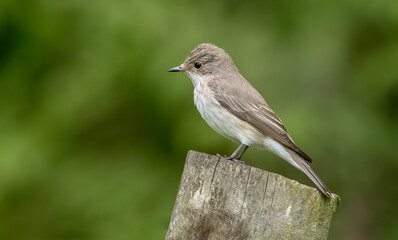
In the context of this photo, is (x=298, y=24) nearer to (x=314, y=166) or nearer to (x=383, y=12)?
(x=383, y=12)

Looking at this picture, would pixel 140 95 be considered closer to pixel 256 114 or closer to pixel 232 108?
pixel 232 108

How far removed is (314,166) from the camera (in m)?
7.32

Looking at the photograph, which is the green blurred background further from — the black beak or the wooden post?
the wooden post

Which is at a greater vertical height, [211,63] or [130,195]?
[211,63]

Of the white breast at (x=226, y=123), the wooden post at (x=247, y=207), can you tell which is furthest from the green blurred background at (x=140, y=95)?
the wooden post at (x=247, y=207)

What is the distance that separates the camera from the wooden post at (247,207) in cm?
328

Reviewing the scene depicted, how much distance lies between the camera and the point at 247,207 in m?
3.29

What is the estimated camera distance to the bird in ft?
16.2

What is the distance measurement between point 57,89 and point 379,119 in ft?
12.0

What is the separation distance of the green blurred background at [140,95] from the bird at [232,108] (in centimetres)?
52

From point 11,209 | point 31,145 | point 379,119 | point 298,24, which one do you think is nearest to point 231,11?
point 298,24

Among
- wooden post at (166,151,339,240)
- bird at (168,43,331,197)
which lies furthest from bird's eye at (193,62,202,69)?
wooden post at (166,151,339,240)

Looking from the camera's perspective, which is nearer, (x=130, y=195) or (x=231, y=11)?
(x=130, y=195)

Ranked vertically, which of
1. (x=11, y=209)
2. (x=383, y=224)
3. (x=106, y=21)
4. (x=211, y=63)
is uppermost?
(x=106, y=21)
